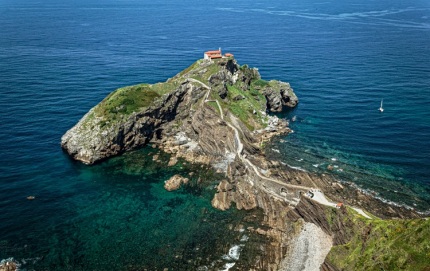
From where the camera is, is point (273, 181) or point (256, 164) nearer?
point (273, 181)

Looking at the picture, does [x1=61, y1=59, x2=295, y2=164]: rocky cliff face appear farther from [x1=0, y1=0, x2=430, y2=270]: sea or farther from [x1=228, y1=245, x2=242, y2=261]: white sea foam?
[x1=228, y1=245, x2=242, y2=261]: white sea foam

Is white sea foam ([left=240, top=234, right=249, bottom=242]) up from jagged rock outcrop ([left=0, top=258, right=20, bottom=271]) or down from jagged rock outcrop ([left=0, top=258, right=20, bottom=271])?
up

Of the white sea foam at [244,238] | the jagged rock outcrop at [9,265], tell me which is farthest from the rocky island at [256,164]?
the jagged rock outcrop at [9,265]

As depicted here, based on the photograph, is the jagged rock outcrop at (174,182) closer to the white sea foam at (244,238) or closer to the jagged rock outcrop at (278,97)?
the white sea foam at (244,238)

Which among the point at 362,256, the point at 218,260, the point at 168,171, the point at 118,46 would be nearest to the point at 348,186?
the point at 362,256

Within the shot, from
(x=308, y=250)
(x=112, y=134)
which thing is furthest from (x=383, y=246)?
(x=112, y=134)

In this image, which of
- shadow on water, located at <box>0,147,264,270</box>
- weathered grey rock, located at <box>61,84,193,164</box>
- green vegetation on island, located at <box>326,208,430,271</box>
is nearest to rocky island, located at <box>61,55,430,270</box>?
green vegetation on island, located at <box>326,208,430,271</box>

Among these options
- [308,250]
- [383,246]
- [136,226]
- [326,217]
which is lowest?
[136,226]

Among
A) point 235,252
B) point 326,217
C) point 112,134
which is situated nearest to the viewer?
point 235,252

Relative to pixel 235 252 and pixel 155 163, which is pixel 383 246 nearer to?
pixel 235 252
